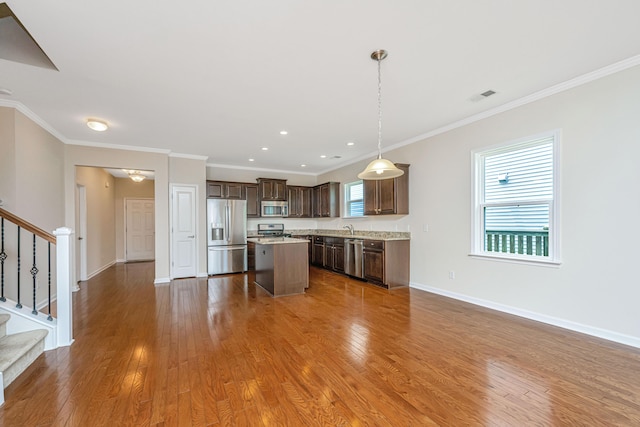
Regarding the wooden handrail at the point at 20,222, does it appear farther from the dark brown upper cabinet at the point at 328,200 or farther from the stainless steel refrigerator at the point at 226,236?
the dark brown upper cabinet at the point at 328,200

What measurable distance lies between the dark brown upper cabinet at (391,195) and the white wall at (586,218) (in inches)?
46.0

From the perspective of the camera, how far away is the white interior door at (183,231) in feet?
18.9

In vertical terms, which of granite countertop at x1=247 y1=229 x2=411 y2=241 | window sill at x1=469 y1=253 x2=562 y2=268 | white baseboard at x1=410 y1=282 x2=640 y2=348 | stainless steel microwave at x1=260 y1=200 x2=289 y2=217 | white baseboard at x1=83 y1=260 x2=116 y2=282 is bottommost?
white baseboard at x1=83 y1=260 x2=116 y2=282

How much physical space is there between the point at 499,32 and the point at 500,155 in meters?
2.07

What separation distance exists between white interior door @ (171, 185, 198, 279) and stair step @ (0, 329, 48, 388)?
10.5ft

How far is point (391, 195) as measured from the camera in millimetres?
5129

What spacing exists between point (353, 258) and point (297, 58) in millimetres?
4189

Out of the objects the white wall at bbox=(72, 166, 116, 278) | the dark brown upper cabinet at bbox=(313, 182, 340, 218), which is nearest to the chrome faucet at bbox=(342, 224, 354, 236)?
the dark brown upper cabinet at bbox=(313, 182, 340, 218)

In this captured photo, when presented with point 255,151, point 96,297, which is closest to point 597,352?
point 255,151

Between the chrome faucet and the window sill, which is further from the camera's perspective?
the chrome faucet

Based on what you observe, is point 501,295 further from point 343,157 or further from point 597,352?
point 343,157

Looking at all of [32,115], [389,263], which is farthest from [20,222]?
[389,263]

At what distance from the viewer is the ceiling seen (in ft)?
6.33

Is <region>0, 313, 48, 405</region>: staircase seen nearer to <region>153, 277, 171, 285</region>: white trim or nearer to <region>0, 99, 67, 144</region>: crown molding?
<region>0, 99, 67, 144</region>: crown molding
